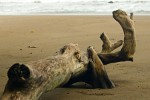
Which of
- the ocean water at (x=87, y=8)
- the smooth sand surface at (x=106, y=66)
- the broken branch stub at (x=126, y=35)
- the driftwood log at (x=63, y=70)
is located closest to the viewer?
the driftwood log at (x=63, y=70)

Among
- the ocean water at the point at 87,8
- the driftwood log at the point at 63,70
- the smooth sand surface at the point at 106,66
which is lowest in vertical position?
the ocean water at the point at 87,8

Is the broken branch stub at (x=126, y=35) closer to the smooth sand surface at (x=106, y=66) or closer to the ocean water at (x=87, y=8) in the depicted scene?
the smooth sand surface at (x=106, y=66)

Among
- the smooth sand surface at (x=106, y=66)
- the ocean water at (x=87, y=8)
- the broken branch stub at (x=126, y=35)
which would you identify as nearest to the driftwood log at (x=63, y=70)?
the broken branch stub at (x=126, y=35)

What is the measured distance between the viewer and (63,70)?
4.11 metres

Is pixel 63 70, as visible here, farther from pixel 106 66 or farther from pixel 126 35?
pixel 106 66

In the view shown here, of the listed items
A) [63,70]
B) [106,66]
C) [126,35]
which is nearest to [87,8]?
[106,66]

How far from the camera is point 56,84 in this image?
397cm

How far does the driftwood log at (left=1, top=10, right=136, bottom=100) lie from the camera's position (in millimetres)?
3240

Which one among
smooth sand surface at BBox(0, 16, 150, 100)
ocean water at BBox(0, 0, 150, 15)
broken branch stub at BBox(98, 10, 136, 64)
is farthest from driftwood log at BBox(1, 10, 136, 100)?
ocean water at BBox(0, 0, 150, 15)

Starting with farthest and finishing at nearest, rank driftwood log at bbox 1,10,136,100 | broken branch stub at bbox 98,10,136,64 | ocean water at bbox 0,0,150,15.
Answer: ocean water at bbox 0,0,150,15
broken branch stub at bbox 98,10,136,64
driftwood log at bbox 1,10,136,100

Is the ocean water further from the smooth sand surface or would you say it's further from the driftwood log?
the driftwood log

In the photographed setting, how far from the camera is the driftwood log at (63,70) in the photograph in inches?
128

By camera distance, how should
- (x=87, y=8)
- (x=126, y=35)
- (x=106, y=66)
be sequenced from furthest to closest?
(x=87, y=8) < (x=106, y=66) < (x=126, y=35)

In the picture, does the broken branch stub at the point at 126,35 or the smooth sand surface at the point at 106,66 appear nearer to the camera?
the smooth sand surface at the point at 106,66
